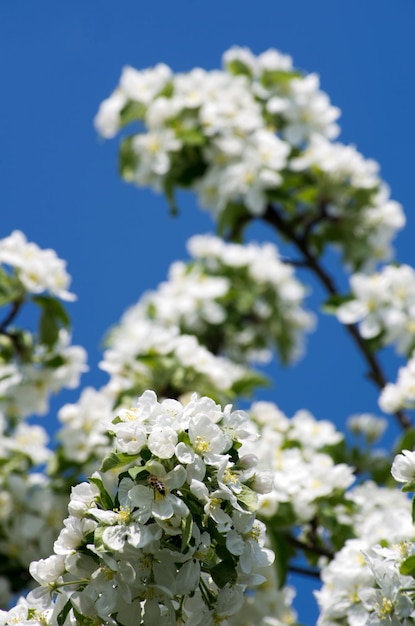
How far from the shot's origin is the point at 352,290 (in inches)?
170

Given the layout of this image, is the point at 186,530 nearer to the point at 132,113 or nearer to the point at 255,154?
the point at 255,154

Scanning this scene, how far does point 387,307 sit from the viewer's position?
415cm

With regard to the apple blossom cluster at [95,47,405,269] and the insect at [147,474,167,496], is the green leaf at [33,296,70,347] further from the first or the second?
the insect at [147,474,167,496]

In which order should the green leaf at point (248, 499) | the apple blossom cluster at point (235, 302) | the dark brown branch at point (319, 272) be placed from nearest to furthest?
1. the green leaf at point (248, 499)
2. the dark brown branch at point (319, 272)
3. the apple blossom cluster at point (235, 302)

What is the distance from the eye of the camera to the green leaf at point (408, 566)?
1873 mm

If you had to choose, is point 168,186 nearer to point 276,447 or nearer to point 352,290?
point 352,290

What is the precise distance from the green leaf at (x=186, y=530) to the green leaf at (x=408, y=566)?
44cm

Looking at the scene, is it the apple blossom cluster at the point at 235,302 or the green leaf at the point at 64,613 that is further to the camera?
the apple blossom cluster at the point at 235,302

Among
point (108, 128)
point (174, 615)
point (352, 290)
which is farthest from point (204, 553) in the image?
point (108, 128)

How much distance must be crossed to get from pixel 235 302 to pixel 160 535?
156 inches

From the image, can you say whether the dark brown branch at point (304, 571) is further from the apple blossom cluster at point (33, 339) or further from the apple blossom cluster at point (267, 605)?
the apple blossom cluster at point (33, 339)

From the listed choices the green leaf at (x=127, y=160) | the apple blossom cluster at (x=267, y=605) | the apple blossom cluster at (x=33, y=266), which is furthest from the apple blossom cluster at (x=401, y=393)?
the green leaf at (x=127, y=160)

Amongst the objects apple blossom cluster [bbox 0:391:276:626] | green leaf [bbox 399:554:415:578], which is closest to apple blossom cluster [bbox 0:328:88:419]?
apple blossom cluster [bbox 0:391:276:626]

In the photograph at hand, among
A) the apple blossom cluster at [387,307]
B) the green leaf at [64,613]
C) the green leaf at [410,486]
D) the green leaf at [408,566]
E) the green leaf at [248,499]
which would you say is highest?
the apple blossom cluster at [387,307]
